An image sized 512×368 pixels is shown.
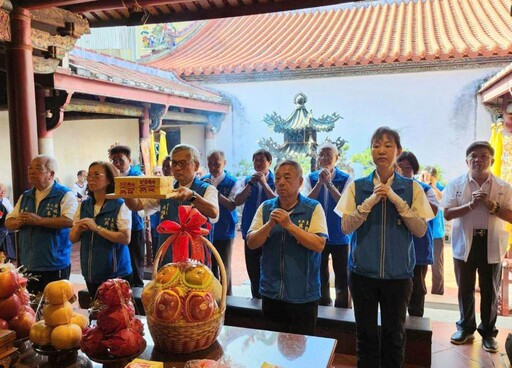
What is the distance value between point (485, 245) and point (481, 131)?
209 inches

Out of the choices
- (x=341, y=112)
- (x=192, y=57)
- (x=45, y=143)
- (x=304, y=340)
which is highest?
(x=192, y=57)

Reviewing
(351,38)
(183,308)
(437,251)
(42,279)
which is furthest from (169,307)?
(351,38)

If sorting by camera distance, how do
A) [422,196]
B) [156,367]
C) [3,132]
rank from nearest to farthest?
[156,367], [422,196], [3,132]

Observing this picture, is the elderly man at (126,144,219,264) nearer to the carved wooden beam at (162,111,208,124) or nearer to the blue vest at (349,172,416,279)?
the blue vest at (349,172,416,279)

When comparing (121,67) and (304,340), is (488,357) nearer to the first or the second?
(304,340)

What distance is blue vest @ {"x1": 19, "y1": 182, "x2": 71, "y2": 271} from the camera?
3.02 metres

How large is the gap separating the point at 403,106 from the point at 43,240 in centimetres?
671

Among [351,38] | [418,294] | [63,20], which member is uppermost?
[351,38]

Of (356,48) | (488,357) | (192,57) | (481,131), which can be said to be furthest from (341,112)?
(488,357)

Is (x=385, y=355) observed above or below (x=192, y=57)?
below

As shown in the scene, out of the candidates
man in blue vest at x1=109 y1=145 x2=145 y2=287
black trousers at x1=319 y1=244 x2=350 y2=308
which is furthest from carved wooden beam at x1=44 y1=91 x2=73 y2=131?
black trousers at x1=319 y1=244 x2=350 y2=308

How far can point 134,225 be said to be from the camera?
4.02 m

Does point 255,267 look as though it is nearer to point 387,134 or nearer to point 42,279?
point 42,279

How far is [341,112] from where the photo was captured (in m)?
8.45
